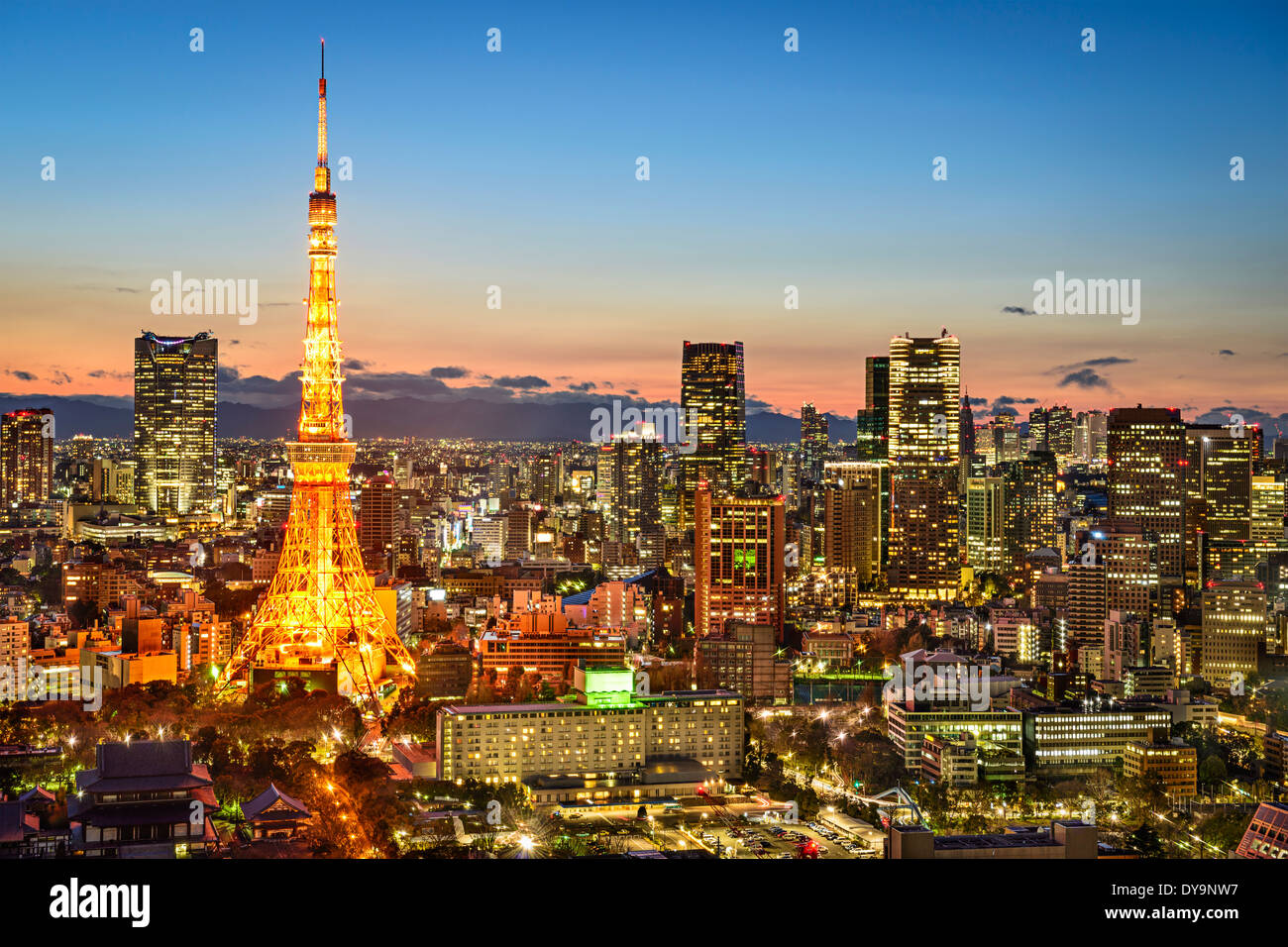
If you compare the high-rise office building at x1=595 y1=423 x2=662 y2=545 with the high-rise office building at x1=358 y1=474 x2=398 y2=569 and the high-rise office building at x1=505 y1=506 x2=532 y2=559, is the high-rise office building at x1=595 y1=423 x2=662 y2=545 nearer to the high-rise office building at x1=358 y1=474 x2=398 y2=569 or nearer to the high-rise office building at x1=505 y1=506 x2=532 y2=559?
the high-rise office building at x1=505 y1=506 x2=532 y2=559

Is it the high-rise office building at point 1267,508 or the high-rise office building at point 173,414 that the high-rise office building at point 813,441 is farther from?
the high-rise office building at point 173,414

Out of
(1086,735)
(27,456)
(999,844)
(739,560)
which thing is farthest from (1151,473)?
(999,844)

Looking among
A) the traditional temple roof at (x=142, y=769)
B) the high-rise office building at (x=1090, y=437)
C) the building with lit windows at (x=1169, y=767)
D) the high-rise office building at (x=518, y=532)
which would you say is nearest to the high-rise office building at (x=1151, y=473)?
the high-rise office building at (x=1090, y=437)

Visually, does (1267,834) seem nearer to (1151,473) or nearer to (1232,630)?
(1232,630)

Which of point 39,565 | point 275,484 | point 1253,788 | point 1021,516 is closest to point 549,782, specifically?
point 1253,788

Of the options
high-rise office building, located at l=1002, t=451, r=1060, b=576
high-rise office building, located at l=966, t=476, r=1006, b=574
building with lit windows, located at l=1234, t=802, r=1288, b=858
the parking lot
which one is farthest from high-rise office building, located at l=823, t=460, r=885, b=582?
building with lit windows, located at l=1234, t=802, r=1288, b=858

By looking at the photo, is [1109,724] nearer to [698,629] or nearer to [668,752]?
[668,752]
